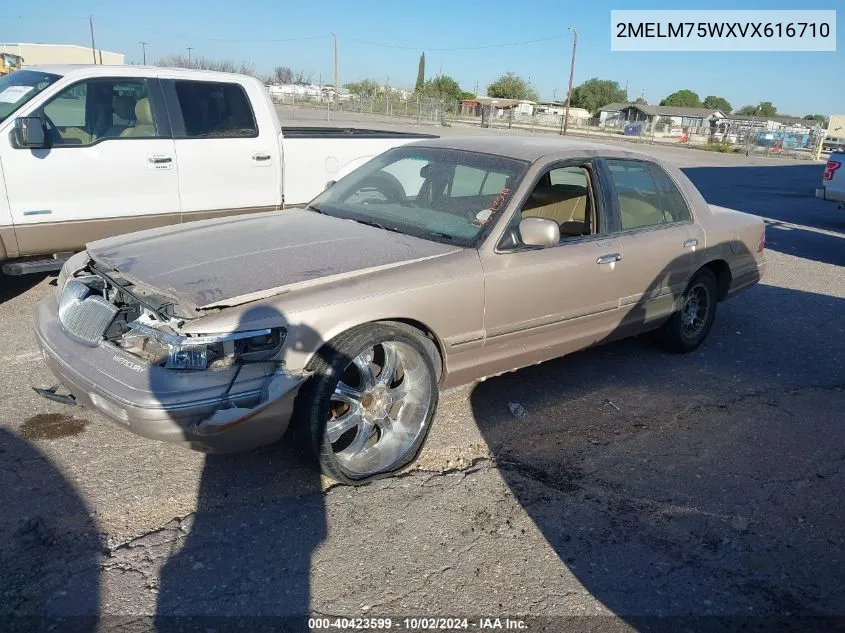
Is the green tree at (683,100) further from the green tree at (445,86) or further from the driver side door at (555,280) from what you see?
the driver side door at (555,280)

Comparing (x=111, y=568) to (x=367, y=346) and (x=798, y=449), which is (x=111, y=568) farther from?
(x=798, y=449)

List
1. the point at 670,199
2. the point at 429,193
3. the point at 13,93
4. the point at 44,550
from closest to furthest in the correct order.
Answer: the point at 44,550
the point at 429,193
the point at 670,199
the point at 13,93

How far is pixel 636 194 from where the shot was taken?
4.93 metres

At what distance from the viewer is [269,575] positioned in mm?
2807

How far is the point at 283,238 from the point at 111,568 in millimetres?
1852

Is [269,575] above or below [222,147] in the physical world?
below

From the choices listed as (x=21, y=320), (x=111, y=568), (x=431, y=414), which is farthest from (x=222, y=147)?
(x=111, y=568)

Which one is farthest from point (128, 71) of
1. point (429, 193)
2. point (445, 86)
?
point (445, 86)

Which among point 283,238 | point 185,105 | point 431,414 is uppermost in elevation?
point 185,105

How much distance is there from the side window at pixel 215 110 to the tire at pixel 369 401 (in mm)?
3873

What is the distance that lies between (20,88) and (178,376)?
14.5 ft

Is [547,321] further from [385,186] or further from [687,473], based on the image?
[385,186]

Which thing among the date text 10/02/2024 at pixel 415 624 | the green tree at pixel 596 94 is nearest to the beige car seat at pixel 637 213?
the date text 10/02/2024 at pixel 415 624

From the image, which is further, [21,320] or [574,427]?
[21,320]
